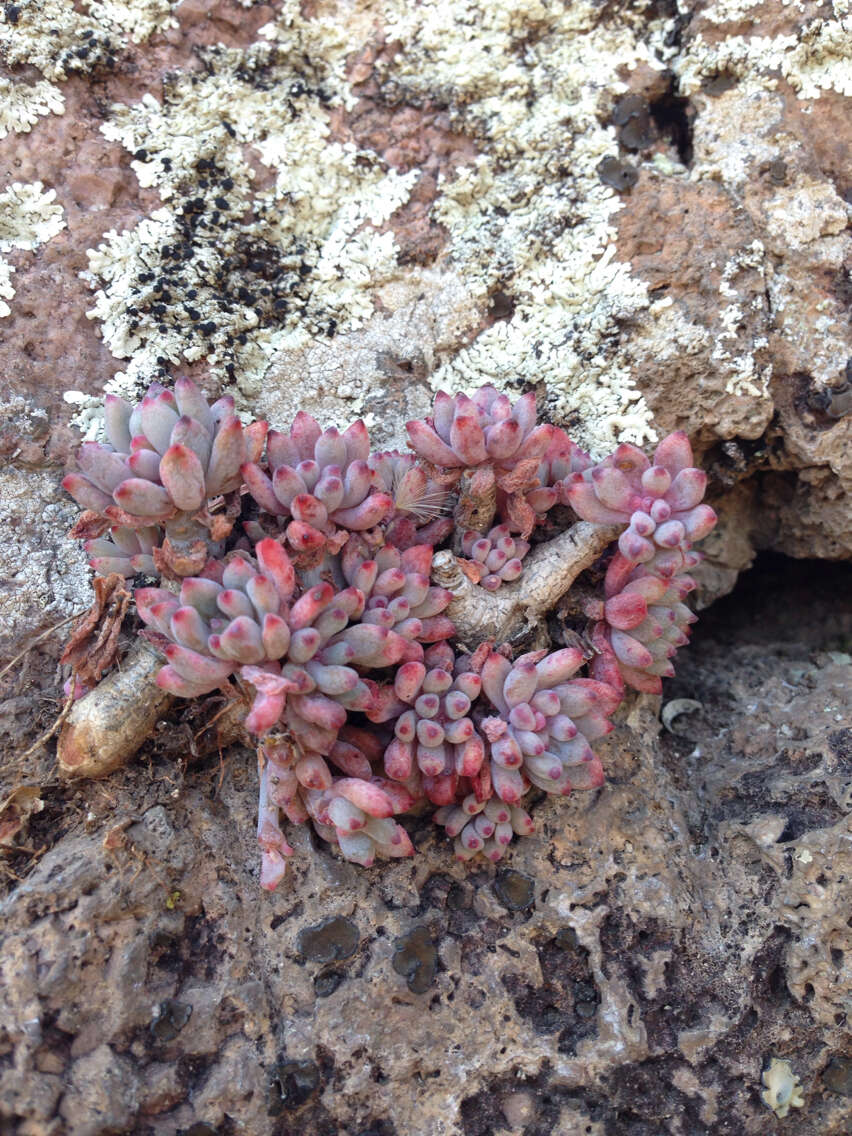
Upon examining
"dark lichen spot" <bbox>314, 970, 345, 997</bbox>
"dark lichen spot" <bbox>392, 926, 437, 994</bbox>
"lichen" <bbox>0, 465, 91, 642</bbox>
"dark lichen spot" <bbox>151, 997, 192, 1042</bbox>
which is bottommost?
"dark lichen spot" <bbox>151, 997, 192, 1042</bbox>

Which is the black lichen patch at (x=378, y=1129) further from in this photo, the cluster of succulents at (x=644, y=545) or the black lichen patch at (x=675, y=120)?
the black lichen patch at (x=675, y=120)

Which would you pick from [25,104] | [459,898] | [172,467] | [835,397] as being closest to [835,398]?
[835,397]

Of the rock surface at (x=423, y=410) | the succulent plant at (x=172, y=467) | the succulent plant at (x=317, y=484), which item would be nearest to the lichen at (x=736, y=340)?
the rock surface at (x=423, y=410)

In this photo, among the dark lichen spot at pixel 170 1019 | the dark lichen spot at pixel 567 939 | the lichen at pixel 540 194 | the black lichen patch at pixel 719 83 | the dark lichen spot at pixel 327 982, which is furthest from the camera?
the black lichen patch at pixel 719 83

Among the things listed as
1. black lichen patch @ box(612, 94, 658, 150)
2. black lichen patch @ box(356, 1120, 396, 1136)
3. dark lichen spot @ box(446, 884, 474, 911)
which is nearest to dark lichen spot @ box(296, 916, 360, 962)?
dark lichen spot @ box(446, 884, 474, 911)

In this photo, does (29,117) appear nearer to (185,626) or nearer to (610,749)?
(185,626)

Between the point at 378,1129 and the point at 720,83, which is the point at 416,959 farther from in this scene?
the point at 720,83

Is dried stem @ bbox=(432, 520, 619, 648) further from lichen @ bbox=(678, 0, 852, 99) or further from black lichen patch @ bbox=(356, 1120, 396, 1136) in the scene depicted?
lichen @ bbox=(678, 0, 852, 99)
